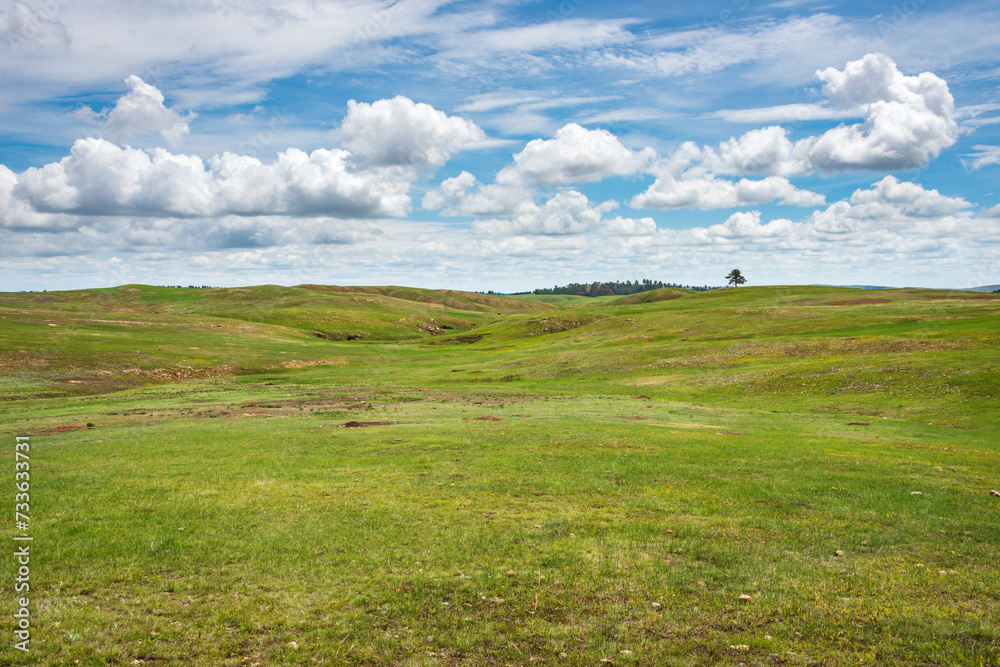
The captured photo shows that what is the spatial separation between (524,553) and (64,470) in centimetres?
2016

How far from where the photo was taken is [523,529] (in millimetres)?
16234

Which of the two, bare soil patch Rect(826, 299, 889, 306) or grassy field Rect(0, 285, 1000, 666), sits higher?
bare soil patch Rect(826, 299, 889, 306)

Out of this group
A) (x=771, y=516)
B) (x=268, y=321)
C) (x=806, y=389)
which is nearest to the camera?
(x=771, y=516)

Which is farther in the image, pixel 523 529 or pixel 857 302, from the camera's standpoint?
pixel 857 302

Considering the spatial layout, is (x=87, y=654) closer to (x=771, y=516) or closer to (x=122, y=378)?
(x=771, y=516)

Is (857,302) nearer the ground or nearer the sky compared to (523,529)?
nearer the sky

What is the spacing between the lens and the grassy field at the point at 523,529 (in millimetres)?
10578

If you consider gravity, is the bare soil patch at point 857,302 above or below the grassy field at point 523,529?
above

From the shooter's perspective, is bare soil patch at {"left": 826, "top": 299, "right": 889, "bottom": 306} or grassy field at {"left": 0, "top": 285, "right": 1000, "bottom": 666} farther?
bare soil patch at {"left": 826, "top": 299, "right": 889, "bottom": 306}

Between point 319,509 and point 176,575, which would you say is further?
point 319,509

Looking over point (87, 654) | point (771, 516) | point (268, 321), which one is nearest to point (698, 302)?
point (268, 321)

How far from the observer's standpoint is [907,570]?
13375mm

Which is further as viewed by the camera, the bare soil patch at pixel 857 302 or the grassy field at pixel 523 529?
the bare soil patch at pixel 857 302

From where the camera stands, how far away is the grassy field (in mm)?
10578
